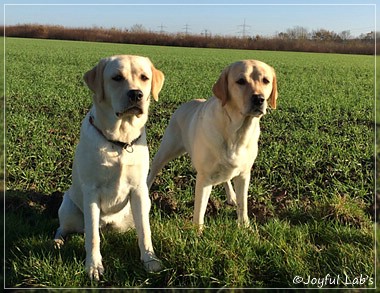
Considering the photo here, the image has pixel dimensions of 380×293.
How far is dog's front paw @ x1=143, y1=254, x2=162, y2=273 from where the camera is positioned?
9.87 feet

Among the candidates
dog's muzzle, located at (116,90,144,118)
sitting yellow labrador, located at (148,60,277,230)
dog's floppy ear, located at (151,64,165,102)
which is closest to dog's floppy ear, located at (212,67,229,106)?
sitting yellow labrador, located at (148,60,277,230)

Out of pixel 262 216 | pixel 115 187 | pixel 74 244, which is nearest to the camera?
pixel 115 187

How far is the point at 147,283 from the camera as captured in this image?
2895 mm

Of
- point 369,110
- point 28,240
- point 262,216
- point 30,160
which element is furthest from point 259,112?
point 369,110

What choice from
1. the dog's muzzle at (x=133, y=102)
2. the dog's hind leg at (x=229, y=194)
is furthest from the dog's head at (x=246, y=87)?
the dog's hind leg at (x=229, y=194)

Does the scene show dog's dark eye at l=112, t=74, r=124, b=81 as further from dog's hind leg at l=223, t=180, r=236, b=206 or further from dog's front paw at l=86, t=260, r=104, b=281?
dog's hind leg at l=223, t=180, r=236, b=206

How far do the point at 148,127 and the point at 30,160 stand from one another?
7.80 feet

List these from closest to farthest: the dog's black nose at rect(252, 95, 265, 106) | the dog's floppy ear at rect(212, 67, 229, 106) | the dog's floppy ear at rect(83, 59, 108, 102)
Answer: the dog's floppy ear at rect(83, 59, 108, 102) < the dog's black nose at rect(252, 95, 265, 106) < the dog's floppy ear at rect(212, 67, 229, 106)

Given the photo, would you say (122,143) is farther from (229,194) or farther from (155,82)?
(229,194)

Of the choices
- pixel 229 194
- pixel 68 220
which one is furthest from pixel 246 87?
pixel 68 220

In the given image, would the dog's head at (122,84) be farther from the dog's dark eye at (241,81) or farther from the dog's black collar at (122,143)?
the dog's dark eye at (241,81)

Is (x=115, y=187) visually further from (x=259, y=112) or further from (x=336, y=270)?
(x=336, y=270)

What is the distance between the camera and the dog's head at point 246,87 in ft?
11.1

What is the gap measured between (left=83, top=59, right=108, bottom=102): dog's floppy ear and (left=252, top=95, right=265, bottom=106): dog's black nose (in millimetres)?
1228
